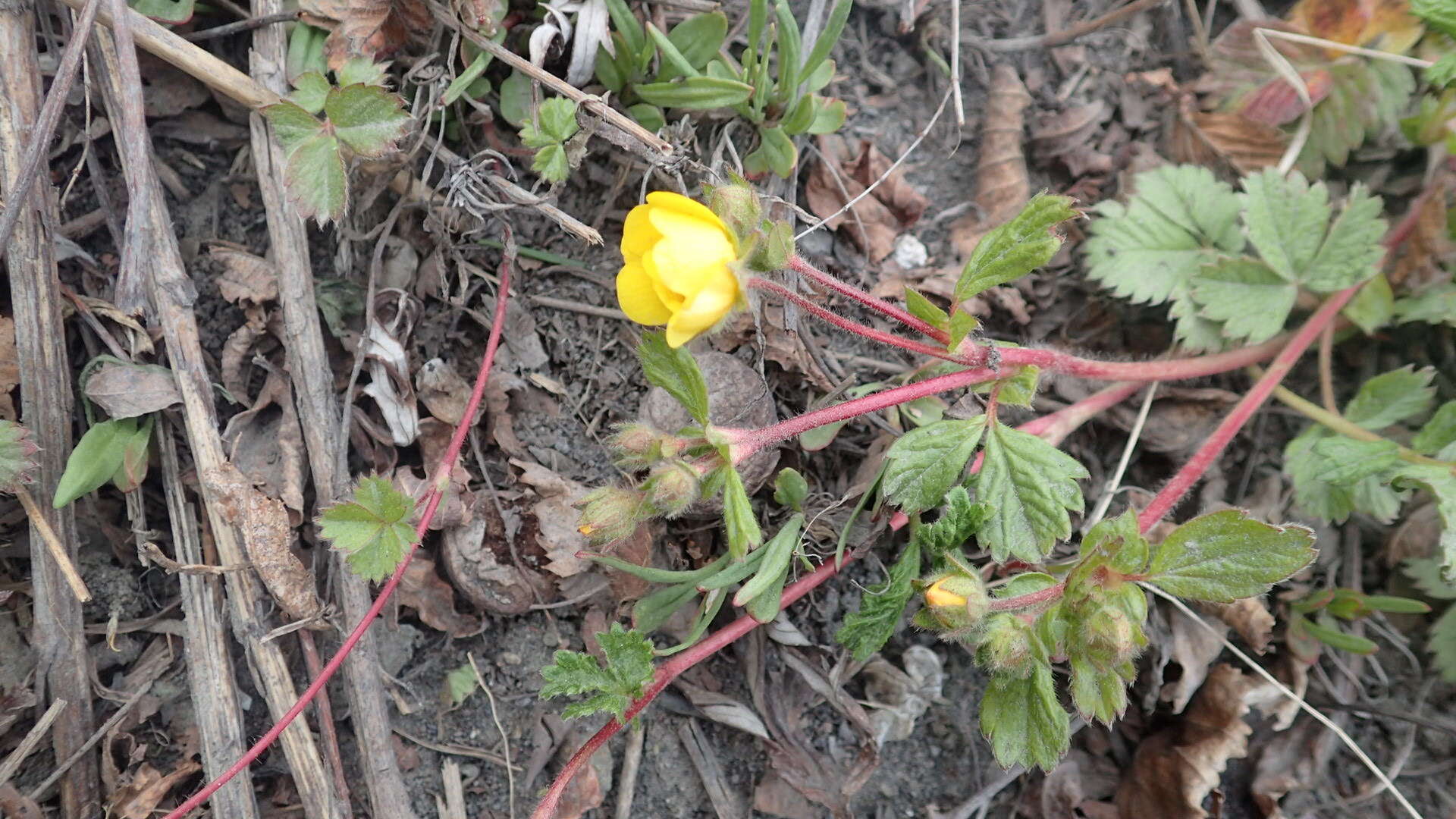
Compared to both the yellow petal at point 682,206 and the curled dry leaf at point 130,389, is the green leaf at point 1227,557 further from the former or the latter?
the curled dry leaf at point 130,389

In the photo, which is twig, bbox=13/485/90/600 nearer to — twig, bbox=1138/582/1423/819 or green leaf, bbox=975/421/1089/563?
green leaf, bbox=975/421/1089/563

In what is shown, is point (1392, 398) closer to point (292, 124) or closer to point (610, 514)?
point (610, 514)

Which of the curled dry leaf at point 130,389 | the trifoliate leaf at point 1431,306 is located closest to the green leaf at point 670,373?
the curled dry leaf at point 130,389

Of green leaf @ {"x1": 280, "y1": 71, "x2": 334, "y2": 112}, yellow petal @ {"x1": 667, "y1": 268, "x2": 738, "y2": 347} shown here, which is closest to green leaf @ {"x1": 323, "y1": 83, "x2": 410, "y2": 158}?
green leaf @ {"x1": 280, "y1": 71, "x2": 334, "y2": 112}

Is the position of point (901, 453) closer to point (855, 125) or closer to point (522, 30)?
point (855, 125)

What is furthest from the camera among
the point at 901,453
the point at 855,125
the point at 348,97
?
the point at 855,125

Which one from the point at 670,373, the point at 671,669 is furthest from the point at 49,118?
the point at 671,669

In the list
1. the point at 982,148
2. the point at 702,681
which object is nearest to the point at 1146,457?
the point at 982,148
